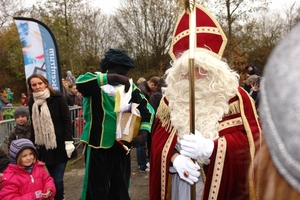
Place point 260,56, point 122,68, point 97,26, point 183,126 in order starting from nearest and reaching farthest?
point 183,126
point 122,68
point 260,56
point 97,26

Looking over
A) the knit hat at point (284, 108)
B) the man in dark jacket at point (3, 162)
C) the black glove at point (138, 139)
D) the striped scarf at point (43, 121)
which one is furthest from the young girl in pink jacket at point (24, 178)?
the knit hat at point (284, 108)

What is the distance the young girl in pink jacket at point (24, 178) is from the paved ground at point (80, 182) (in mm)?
1368

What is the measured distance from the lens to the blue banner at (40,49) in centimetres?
595

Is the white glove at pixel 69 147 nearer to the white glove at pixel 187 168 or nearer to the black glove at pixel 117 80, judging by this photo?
the black glove at pixel 117 80

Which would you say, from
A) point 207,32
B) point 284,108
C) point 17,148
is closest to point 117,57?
point 207,32

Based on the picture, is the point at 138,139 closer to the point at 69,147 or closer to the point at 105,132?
the point at 105,132

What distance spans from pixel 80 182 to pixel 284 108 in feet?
16.0

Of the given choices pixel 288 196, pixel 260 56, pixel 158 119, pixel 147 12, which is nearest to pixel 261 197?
pixel 288 196

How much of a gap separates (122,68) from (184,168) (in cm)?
153

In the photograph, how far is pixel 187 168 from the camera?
2203mm

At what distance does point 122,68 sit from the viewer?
3.41 m

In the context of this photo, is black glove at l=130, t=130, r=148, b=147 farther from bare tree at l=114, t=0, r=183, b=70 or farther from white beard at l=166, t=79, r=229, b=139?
bare tree at l=114, t=0, r=183, b=70

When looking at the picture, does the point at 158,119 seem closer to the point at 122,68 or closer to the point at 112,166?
the point at 122,68

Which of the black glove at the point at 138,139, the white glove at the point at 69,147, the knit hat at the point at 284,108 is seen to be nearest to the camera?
the knit hat at the point at 284,108
